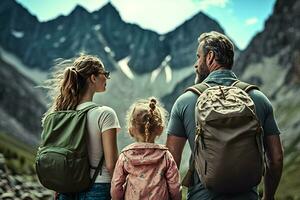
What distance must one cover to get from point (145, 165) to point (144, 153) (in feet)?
0.49

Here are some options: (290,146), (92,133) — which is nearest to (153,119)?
(92,133)

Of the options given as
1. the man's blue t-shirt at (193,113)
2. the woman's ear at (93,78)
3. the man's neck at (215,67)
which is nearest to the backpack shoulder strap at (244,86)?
the man's blue t-shirt at (193,113)

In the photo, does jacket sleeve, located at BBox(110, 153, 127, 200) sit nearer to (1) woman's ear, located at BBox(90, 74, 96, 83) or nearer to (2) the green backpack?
(2) the green backpack

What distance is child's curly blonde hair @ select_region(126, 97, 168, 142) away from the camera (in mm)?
6445

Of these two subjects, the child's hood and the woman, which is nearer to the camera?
the child's hood

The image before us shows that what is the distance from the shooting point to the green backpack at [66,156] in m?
6.33

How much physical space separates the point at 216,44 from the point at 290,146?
12116 centimetres

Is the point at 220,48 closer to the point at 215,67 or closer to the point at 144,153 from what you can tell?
the point at 215,67

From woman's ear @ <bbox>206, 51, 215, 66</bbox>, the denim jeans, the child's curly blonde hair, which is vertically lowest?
the denim jeans

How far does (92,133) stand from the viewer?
6.62 m

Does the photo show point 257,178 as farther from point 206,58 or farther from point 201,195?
point 206,58

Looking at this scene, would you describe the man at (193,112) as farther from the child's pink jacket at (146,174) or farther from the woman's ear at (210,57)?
the child's pink jacket at (146,174)

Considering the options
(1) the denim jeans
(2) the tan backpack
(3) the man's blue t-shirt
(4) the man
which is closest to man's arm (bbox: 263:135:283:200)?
(4) the man

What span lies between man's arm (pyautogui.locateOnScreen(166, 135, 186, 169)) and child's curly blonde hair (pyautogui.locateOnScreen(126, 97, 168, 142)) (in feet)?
0.57
